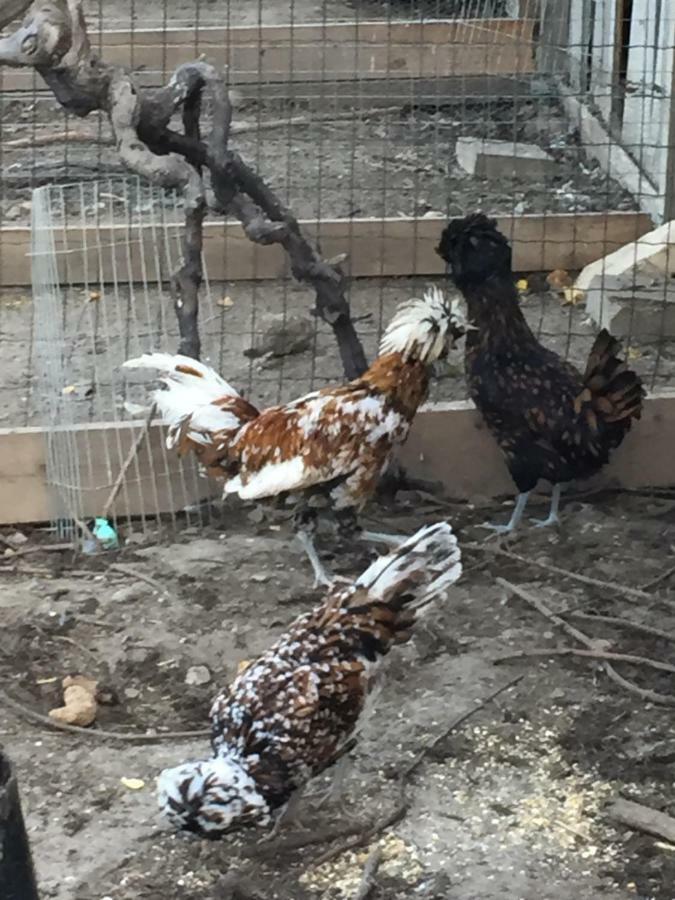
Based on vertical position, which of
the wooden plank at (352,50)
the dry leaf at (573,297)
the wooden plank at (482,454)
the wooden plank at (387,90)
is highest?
the wooden plank at (352,50)

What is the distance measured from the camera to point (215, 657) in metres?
3.46

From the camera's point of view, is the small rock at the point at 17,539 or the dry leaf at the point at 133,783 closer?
the dry leaf at the point at 133,783

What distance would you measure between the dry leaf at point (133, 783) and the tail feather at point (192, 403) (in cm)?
114

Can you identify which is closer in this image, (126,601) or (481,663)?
(481,663)

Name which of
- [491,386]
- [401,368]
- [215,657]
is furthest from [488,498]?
[215,657]

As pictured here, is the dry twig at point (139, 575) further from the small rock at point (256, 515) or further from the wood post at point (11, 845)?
the wood post at point (11, 845)

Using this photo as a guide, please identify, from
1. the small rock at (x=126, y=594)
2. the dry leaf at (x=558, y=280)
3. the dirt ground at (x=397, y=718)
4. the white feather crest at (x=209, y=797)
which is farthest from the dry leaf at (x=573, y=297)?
the white feather crest at (x=209, y=797)

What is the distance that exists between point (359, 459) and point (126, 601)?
817 millimetres

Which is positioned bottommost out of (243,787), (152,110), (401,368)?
(243,787)

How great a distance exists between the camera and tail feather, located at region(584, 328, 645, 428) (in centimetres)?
407

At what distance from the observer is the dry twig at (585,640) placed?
10.6 feet

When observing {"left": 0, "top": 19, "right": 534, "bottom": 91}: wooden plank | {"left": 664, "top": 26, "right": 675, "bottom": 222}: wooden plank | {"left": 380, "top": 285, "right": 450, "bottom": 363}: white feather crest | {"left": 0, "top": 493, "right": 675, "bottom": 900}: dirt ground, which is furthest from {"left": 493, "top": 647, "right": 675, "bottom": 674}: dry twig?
{"left": 0, "top": 19, "right": 534, "bottom": 91}: wooden plank

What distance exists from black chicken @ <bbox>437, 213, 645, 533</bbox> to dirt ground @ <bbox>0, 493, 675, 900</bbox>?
→ 251 mm

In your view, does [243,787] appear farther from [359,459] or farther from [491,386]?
[491,386]
